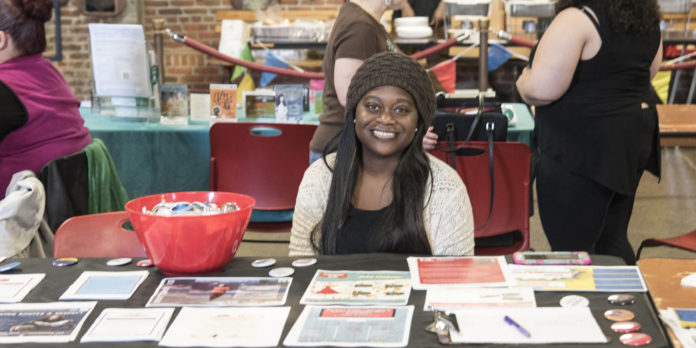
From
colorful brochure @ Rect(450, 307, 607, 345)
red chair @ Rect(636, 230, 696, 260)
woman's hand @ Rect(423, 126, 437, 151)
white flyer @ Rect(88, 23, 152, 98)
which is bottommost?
red chair @ Rect(636, 230, 696, 260)

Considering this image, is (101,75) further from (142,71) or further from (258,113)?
(258,113)

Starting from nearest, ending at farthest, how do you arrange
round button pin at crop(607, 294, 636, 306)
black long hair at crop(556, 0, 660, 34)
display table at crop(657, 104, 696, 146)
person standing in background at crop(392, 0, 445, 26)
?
round button pin at crop(607, 294, 636, 306), black long hair at crop(556, 0, 660, 34), display table at crop(657, 104, 696, 146), person standing in background at crop(392, 0, 445, 26)

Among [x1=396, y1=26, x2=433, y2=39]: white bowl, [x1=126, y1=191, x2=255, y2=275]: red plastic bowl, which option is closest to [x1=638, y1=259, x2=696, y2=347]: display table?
[x1=126, y1=191, x2=255, y2=275]: red plastic bowl

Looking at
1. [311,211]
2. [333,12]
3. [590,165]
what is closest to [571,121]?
[590,165]

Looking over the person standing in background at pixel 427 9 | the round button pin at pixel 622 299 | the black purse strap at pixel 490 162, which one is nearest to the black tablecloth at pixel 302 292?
the round button pin at pixel 622 299

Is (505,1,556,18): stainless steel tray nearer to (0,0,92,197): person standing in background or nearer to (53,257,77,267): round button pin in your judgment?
(0,0,92,197): person standing in background

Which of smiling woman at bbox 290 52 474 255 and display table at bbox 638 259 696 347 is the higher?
smiling woman at bbox 290 52 474 255

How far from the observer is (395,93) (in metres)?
1.83

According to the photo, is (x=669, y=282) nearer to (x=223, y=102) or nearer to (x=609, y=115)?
(x=609, y=115)

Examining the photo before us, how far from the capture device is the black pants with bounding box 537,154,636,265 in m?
2.29

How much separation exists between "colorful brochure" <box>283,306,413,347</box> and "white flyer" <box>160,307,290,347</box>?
33mm

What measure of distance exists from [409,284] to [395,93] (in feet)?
2.01

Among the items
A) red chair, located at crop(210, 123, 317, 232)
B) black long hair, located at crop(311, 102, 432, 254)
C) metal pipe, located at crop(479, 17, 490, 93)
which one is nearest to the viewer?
black long hair, located at crop(311, 102, 432, 254)

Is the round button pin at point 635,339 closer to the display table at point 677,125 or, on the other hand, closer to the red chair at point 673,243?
the red chair at point 673,243
